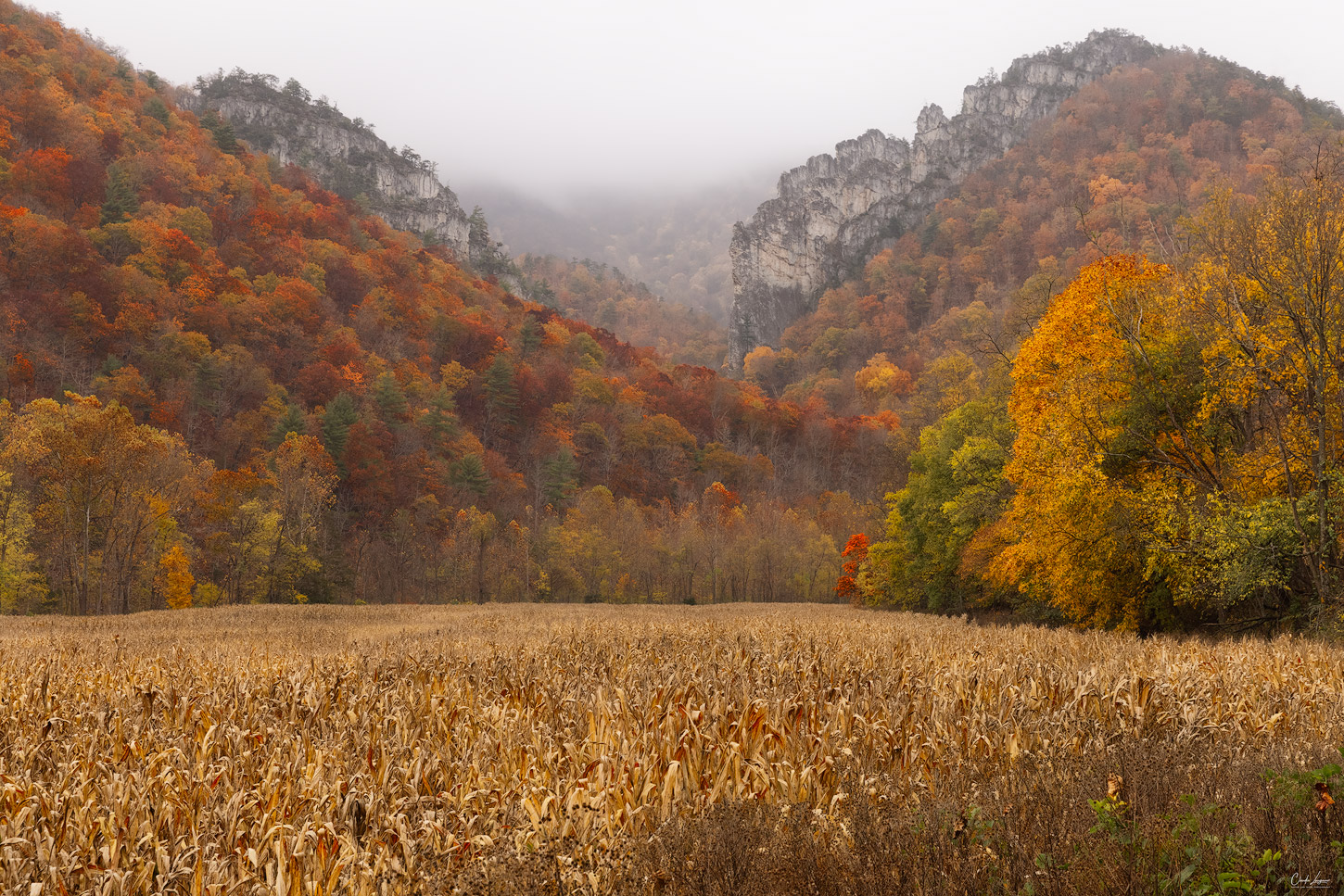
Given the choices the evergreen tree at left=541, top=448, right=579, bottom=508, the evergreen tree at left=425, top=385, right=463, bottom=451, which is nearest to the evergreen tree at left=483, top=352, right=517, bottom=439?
the evergreen tree at left=425, top=385, right=463, bottom=451

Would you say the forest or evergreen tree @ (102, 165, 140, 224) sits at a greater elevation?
evergreen tree @ (102, 165, 140, 224)

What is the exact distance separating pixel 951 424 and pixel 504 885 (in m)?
31.9

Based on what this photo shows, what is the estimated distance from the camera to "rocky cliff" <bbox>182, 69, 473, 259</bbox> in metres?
134

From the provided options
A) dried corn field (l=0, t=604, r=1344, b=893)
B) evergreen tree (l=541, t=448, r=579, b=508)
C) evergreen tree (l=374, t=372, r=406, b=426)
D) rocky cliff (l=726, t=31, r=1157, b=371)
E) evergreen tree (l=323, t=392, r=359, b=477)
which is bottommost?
dried corn field (l=0, t=604, r=1344, b=893)

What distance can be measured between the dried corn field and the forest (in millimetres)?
11359

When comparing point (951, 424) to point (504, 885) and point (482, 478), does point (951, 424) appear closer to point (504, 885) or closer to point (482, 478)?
point (504, 885)

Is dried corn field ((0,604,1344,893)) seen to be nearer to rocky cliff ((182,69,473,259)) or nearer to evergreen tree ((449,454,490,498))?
evergreen tree ((449,454,490,498))

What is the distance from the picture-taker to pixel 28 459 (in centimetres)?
3581

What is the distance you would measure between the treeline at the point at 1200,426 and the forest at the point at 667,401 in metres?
0.11

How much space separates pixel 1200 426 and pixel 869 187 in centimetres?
15341

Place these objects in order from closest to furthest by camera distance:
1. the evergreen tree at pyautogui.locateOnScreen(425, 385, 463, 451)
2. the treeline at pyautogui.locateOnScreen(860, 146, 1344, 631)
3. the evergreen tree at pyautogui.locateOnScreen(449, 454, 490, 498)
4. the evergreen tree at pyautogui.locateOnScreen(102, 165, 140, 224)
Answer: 1. the treeline at pyautogui.locateOnScreen(860, 146, 1344, 631)
2. the evergreen tree at pyautogui.locateOnScreen(449, 454, 490, 498)
3. the evergreen tree at pyautogui.locateOnScreen(425, 385, 463, 451)
4. the evergreen tree at pyautogui.locateOnScreen(102, 165, 140, 224)

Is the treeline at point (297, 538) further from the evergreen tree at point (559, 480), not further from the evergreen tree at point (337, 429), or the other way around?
the evergreen tree at point (337, 429)

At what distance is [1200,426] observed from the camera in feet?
61.6

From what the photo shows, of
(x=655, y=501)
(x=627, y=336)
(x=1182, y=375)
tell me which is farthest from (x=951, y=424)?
(x=627, y=336)
